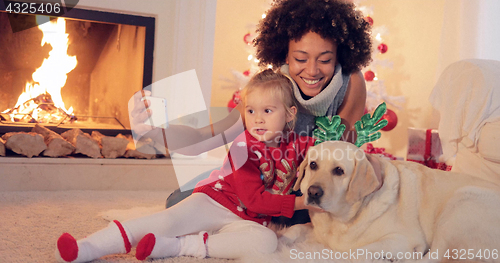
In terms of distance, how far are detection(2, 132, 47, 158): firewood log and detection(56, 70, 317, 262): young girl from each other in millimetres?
1171

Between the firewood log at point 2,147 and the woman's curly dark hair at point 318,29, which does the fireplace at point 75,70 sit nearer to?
the firewood log at point 2,147

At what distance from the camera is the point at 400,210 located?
1247 millimetres

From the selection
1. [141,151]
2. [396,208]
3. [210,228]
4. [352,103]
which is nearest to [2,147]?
[141,151]

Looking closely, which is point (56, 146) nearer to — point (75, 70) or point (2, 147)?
point (2, 147)

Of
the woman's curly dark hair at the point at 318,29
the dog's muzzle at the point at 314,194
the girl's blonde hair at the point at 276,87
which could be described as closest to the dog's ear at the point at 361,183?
the dog's muzzle at the point at 314,194

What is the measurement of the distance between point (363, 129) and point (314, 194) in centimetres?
44

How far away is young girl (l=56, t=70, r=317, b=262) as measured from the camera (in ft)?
3.73

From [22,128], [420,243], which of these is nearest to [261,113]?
[420,243]

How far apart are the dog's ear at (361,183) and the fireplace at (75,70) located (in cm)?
170

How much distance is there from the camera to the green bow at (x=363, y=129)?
1428 mm

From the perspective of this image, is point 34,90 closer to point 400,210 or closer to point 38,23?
point 38,23

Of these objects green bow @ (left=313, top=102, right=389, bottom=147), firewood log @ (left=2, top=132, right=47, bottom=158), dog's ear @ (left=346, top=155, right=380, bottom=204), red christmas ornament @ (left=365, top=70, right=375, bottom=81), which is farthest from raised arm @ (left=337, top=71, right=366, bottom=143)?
red christmas ornament @ (left=365, top=70, right=375, bottom=81)

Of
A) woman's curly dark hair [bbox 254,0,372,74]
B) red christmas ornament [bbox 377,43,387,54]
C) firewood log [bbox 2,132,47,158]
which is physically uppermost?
red christmas ornament [bbox 377,43,387,54]

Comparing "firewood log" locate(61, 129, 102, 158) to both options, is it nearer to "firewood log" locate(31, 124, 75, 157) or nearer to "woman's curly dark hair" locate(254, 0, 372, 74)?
"firewood log" locate(31, 124, 75, 157)
